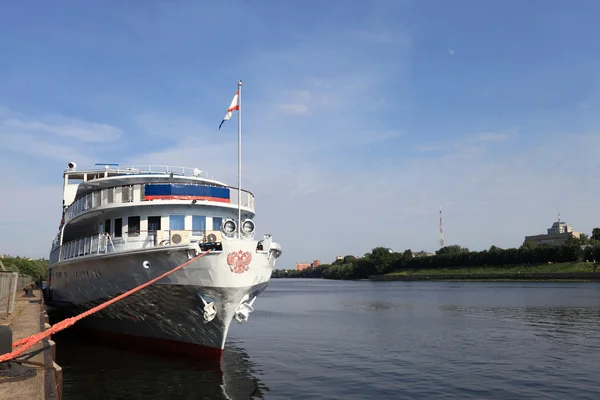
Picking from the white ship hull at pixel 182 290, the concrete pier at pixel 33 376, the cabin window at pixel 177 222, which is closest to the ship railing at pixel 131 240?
the white ship hull at pixel 182 290

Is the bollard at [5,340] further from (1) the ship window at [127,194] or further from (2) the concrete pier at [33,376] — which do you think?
(1) the ship window at [127,194]

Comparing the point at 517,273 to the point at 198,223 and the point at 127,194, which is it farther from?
the point at 127,194

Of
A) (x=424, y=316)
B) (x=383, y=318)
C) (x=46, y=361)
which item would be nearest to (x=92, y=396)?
(x=46, y=361)

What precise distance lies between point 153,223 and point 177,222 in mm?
957

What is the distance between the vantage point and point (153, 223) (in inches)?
756

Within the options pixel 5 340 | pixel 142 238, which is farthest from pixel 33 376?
pixel 142 238

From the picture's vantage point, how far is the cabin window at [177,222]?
19.0m

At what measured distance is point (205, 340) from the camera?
17016 millimetres

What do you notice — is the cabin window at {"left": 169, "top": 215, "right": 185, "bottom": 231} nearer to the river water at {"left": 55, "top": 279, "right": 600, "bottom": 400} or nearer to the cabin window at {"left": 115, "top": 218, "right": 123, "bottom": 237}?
the cabin window at {"left": 115, "top": 218, "right": 123, "bottom": 237}

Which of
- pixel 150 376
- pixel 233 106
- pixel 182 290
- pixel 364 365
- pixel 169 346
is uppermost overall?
pixel 233 106

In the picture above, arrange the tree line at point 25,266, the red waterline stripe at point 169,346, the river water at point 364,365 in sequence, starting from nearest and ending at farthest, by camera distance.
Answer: the river water at point 364,365 < the red waterline stripe at point 169,346 < the tree line at point 25,266

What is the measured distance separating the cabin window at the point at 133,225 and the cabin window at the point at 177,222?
1304 millimetres

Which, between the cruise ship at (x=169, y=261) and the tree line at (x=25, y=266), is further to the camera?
the tree line at (x=25, y=266)

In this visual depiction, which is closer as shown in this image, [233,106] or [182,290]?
[182,290]
